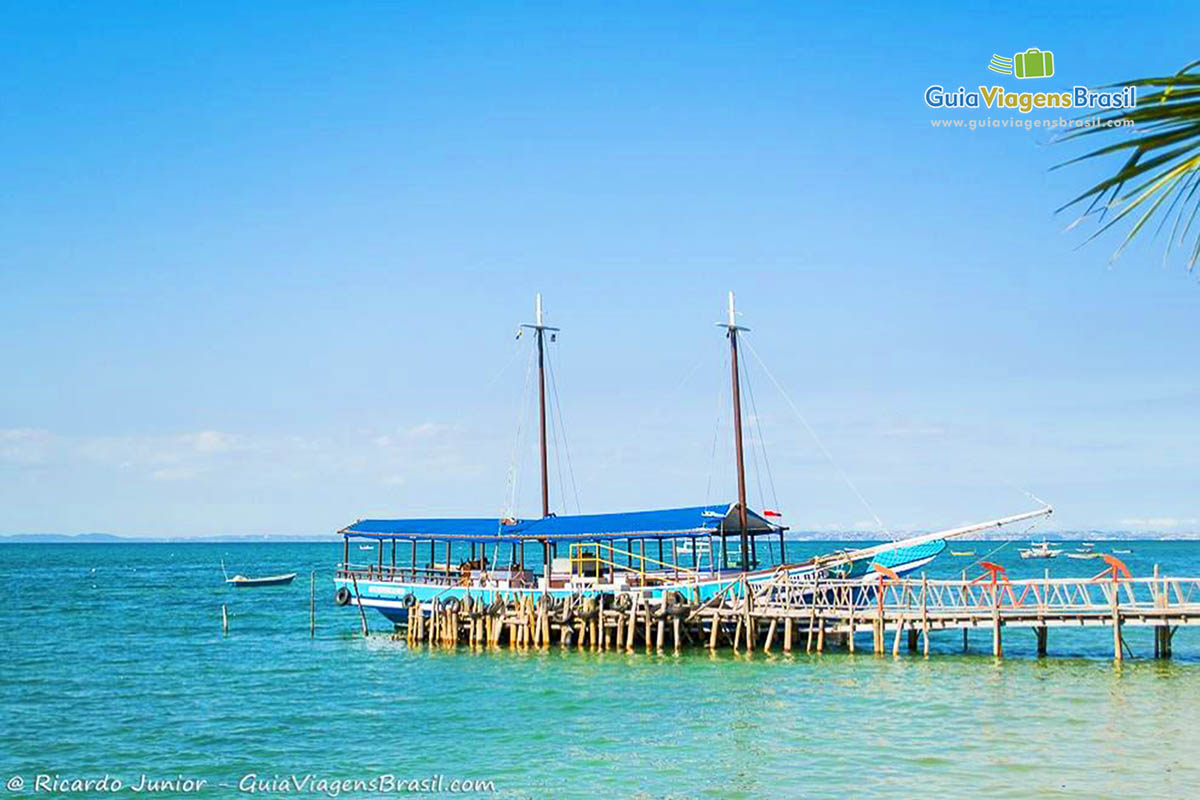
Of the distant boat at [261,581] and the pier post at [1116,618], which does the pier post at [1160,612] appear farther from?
the distant boat at [261,581]

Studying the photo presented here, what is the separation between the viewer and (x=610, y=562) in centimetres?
4594

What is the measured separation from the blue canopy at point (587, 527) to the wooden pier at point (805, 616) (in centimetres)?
285

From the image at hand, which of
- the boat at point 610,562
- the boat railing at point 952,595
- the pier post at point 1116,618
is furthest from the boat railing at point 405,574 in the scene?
the pier post at point 1116,618

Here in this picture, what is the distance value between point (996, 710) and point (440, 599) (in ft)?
83.8

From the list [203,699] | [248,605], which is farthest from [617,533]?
[248,605]

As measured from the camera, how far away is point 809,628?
38.3 metres

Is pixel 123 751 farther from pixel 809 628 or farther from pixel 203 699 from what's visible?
pixel 809 628

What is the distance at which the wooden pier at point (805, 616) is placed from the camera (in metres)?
35.1

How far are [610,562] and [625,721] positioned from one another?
18.4m

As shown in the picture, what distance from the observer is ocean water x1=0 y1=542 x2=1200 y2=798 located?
71.5 ft

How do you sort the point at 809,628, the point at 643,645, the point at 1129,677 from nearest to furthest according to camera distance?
the point at 1129,677, the point at 809,628, the point at 643,645

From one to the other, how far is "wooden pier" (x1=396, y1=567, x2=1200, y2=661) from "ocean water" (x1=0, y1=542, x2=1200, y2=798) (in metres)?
1.02

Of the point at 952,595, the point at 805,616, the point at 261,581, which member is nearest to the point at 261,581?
the point at 261,581

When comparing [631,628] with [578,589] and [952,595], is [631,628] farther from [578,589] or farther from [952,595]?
[952,595]
